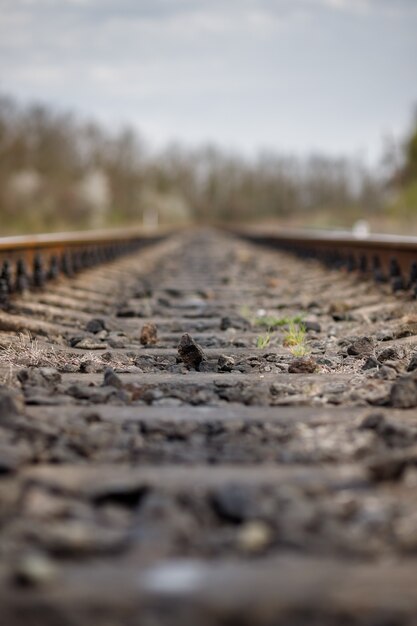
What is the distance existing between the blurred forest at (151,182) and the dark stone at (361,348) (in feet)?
75.0

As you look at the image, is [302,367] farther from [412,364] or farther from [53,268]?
[53,268]

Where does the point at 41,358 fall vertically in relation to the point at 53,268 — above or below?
below

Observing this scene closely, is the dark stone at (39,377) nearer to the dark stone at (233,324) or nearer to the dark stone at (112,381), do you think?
the dark stone at (112,381)

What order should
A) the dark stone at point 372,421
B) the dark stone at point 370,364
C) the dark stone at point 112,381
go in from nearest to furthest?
the dark stone at point 372,421 < the dark stone at point 112,381 < the dark stone at point 370,364

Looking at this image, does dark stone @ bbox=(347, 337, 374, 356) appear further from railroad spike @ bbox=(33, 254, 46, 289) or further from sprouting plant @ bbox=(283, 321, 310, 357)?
railroad spike @ bbox=(33, 254, 46, 289)

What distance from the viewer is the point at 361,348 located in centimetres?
393

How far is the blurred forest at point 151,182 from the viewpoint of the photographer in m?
34.0

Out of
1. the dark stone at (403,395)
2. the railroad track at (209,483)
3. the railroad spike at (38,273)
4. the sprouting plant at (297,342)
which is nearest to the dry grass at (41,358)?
the railroad track at (209,483)

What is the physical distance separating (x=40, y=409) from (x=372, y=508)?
1.32 metres

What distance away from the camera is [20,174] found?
33.6m

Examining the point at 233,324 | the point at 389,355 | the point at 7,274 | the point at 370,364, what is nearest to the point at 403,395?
the point at 370,364

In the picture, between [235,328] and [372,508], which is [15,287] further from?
[372,508]

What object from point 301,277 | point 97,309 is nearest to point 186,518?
point 97,309

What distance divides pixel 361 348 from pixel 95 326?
1.75m
